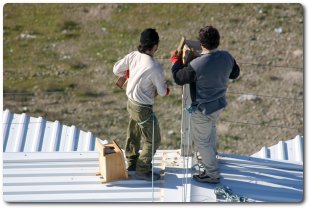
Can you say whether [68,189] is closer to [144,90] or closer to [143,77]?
[144,90]

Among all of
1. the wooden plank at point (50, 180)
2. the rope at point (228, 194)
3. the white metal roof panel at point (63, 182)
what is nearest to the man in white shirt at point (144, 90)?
the white metal roof panel at point (63, 182)

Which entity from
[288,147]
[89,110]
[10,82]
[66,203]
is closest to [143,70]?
[66,203]

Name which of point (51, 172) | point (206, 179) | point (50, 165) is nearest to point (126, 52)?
point (50, 165)

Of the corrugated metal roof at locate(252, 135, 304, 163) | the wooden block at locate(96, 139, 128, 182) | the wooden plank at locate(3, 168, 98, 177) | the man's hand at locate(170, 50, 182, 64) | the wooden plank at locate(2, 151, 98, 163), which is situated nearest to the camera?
the man's hand at locate(170, 50, 182, 64)

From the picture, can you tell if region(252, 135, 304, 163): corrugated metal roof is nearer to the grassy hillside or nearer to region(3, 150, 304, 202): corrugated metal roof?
region(3, 150, 304, 202): corrugated metal roof

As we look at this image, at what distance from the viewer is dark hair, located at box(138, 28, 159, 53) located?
25.4 feet

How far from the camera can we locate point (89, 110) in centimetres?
1440

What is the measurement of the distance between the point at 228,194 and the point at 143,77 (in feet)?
4.87

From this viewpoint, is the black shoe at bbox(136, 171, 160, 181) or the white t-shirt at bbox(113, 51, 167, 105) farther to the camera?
the black shoe at bbox(136, 171, 160, 181)

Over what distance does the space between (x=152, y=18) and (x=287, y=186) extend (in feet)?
31.1

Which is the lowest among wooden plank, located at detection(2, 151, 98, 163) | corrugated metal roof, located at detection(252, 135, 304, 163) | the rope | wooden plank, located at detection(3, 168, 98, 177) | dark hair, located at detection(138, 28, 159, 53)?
the rope

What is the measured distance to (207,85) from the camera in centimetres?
793

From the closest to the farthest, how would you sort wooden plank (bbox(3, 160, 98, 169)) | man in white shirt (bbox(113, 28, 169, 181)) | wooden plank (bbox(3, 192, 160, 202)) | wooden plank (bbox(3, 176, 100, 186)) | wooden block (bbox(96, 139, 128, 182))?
1. man in white shirt (bbox(113, 28, 169, 181))
2. wooden plank (bbox(3, 192, 160, 202))
3. wooden block (bbox(96, 139, 128, 182))
4. wooden plank (bbox(3, 176, 100, 186))
5. wooden plank (bbox(3, 160, 98, 169))

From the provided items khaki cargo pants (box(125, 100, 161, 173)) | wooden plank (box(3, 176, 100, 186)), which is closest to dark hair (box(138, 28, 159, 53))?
khaki cargo pants (box(125, 100, 161, 173))
